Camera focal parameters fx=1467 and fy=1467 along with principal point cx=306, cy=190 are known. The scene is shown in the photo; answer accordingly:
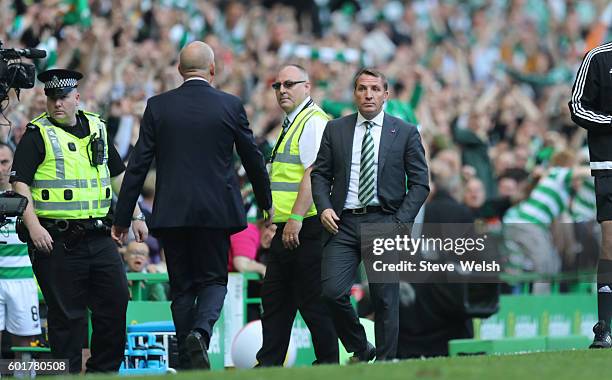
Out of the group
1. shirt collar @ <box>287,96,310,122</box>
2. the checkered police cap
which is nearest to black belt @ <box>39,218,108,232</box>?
the checkered police cap

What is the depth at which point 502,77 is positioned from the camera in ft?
86.8

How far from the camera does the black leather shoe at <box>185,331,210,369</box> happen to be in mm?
10531

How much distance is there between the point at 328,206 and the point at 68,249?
207 cm

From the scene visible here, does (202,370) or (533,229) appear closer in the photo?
(202,370)

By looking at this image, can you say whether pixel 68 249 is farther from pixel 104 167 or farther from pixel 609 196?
pixel 609 196

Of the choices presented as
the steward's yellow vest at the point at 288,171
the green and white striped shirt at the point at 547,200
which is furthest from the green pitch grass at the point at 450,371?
the green and white striped shirt at the point at 547,200

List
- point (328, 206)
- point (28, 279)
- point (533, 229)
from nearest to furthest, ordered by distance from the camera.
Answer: point (328, 206)
point (28, 279)
point (533, 229)

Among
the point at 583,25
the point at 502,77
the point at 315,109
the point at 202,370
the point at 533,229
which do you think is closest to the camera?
the point at 202,370

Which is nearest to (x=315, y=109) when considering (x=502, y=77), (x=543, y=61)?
(x=502, y=77)

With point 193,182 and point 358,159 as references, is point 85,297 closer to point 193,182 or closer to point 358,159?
point 193,182

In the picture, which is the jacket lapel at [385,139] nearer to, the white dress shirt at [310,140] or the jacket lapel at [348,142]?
the jacket lapel at [348,142]

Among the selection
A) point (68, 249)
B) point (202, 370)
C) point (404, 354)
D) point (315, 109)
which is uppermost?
point (315, 109)

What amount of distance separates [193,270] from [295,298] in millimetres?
1401

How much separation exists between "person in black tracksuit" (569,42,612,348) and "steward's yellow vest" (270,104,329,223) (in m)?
2.22
